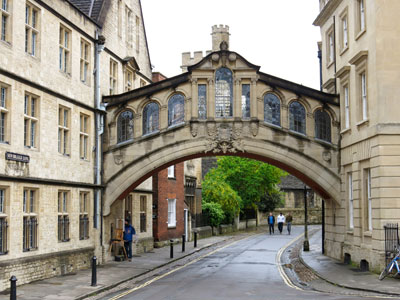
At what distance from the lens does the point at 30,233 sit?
18859 mm

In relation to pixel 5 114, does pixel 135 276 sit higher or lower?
lower

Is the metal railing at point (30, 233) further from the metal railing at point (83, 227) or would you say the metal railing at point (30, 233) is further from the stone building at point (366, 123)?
the stone building at point (366, 123)

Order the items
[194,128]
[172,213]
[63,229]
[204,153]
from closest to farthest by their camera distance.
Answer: [63,229] → [194,128] → [204,153] → [172,213]

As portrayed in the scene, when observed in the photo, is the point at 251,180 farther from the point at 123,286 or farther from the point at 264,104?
the point at 123,286

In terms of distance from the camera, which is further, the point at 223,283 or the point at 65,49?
the point at 65,49

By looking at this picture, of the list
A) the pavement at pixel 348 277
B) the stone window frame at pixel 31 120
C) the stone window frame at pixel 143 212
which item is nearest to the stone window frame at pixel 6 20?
the stone window frame at pixel 31 120

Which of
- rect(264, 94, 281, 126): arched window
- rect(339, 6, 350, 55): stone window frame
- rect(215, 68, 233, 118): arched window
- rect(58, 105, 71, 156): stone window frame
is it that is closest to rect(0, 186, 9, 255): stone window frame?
rect(58, 105, 71, 156): stone window frame

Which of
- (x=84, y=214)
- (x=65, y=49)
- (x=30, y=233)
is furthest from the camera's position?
(x=84, y=214)

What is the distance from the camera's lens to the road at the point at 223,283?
51.5 feet

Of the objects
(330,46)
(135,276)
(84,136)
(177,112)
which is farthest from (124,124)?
(330,46)

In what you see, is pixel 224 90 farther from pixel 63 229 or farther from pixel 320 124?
pixel 63 229

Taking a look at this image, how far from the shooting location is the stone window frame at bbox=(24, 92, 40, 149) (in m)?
18.9

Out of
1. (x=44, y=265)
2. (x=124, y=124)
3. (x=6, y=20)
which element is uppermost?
(x=6, y=20)

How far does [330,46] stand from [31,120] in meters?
15.1
